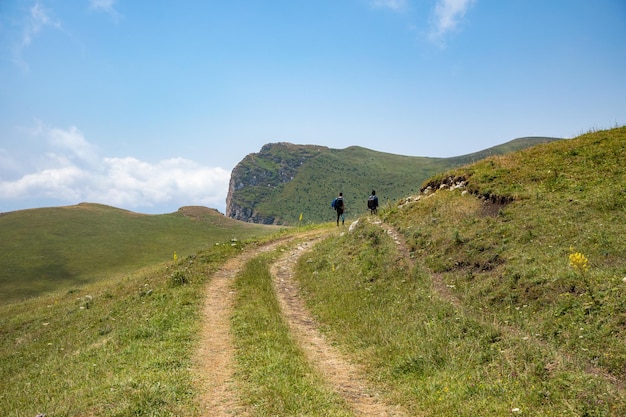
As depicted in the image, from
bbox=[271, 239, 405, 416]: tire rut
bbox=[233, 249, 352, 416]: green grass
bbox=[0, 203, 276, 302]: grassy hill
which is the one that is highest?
bbox=[0, 203, 276, 302]: grassy hill

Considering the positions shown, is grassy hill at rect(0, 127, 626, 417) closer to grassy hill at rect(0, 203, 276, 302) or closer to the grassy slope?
the grassy slope

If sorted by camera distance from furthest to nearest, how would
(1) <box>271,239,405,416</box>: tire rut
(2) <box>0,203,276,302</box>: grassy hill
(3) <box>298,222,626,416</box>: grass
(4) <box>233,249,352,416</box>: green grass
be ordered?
1. (2) <box>0,203,276,302</box>: grassy hill
2. (1) <box>271,239,405,416</box>: tire rut
3. (4) <box>233,249,352,416</box>: green grass
4. (3) <box>298,222,626,416</box>: grass

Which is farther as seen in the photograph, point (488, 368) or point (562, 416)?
point (488, 368)

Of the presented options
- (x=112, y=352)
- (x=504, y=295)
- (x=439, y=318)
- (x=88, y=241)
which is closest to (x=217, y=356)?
(x=112, y=352)

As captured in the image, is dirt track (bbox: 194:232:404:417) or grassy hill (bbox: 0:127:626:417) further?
dirt track (bbox: 194:232:404:417)

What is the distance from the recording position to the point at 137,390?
870 centimetres

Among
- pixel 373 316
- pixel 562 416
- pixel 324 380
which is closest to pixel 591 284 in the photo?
pixel 562 416

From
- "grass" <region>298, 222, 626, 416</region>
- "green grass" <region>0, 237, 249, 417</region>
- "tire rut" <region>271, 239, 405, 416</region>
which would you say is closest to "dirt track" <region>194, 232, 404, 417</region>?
"tire rut" <region>271, 239, 405, 416</region>

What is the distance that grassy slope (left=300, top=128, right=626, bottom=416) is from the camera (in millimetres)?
8195

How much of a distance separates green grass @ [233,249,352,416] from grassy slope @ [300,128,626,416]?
1803 mm

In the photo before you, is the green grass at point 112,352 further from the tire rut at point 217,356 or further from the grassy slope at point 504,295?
the grassy slope at point 504,295

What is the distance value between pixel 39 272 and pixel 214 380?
4934cm

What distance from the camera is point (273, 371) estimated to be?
9.98 m

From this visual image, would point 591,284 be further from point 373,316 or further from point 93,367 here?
point 93,367
